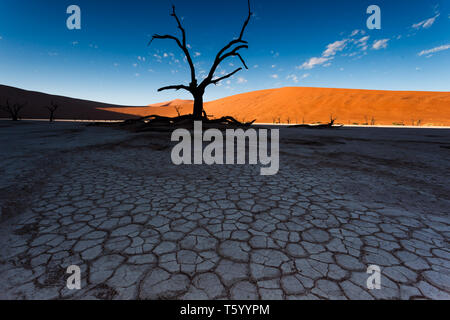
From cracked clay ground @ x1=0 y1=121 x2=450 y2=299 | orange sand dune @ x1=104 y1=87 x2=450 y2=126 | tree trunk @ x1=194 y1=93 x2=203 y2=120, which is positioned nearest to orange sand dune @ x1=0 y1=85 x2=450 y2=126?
orange sand dune @ x1=104 y1=87 x2=450 y2=126

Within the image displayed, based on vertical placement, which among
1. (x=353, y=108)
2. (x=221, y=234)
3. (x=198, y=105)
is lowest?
(x=221, y=234)

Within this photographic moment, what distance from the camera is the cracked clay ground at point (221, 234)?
1282 mm

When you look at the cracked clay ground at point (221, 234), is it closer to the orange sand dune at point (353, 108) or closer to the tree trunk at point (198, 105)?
the tree trunk at point (198, 105)

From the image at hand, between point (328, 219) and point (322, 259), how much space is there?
2.26ft

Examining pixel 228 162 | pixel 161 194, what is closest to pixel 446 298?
pixel 161 194

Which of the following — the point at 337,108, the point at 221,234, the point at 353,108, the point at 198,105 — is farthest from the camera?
the point at 337,108

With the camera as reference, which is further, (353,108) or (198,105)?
(353,108)

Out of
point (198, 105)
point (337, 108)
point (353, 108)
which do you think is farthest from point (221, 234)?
point (353, 108)

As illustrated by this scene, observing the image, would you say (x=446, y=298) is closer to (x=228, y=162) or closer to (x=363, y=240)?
(x=363, y=240)

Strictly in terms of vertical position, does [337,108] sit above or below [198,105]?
above

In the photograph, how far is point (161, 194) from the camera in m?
2.76

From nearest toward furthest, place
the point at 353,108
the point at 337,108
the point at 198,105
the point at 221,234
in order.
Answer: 1. the point at 221,234
2. the point at 198,105
3. the point at 353,108
4. the point at 337,108

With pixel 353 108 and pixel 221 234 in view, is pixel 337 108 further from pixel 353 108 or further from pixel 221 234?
pixel 221 234

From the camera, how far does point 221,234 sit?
6.05 ft
